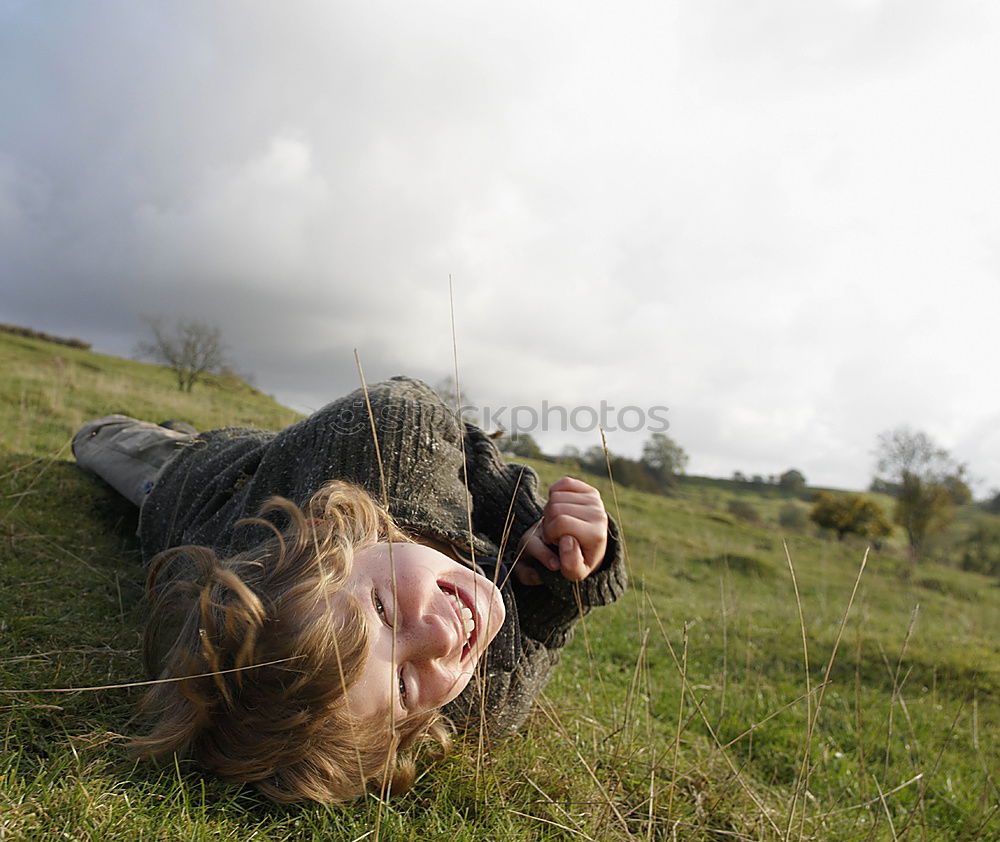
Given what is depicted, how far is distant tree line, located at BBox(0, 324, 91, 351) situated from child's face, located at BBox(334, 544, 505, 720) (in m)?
55.5

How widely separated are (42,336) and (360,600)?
189ft

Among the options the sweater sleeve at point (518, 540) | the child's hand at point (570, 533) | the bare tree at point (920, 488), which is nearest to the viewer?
the child's hand at point (570, 533)

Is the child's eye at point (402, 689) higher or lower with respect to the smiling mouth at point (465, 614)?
lower

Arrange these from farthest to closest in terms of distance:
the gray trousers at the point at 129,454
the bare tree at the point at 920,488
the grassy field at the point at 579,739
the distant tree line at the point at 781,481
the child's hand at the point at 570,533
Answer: the distant tree line at the point at 781,481, the bare tree at the point at 920,488, the gray trousers at the point at 129,454, the child's hand at the point at 570,533, the grassy field at the point at 579,739

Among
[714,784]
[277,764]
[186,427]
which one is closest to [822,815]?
[714,784]

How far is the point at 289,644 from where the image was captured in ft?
6.30

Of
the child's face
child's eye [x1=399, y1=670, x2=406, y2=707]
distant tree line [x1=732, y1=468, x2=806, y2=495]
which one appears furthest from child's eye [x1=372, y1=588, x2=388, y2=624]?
distant tree line [x1=732, y1=468, x2=806, y2=495]

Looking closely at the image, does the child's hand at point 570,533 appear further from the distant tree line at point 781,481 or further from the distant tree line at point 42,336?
the distant tree line at point 781,481

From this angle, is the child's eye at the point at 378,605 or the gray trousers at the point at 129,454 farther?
the gray trousers at the point at 129,454

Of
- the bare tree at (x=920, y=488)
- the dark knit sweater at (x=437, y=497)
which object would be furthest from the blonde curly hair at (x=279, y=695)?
the bare tree at (x=920, y=488)

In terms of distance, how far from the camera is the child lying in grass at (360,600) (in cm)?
193

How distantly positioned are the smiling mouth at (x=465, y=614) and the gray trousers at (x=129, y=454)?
298cm

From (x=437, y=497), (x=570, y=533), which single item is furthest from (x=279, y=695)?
(x=570, y=533)

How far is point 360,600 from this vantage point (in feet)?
6.63
